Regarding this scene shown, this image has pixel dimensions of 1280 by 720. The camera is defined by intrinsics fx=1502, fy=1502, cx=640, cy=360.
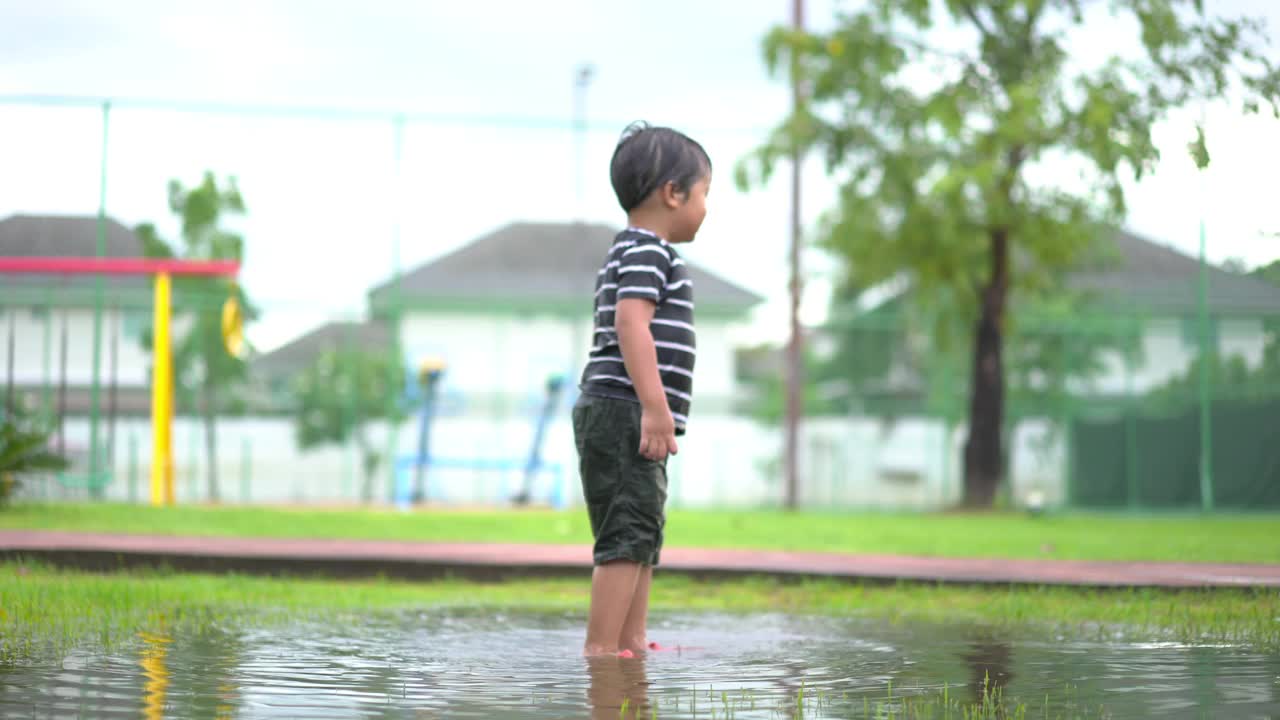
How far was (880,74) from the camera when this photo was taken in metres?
14.6

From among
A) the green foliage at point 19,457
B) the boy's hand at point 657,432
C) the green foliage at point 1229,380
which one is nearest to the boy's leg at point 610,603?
the boy's hand at point 657,432

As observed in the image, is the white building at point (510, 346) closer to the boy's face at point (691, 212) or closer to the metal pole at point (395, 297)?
the metal pole at point (395, 297)

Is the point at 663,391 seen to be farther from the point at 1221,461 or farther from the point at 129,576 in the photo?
the point at 1221,461

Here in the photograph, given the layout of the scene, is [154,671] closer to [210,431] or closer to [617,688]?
[617,688]

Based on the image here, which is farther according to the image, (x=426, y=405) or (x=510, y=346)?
(x=510, y=346)

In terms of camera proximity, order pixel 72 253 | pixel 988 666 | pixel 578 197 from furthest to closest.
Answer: pixel 578 197 → pixel 72 253 → pixel 988 666

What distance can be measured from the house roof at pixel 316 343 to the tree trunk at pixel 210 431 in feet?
1.71

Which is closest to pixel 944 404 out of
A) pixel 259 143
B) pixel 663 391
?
pixel 259 143

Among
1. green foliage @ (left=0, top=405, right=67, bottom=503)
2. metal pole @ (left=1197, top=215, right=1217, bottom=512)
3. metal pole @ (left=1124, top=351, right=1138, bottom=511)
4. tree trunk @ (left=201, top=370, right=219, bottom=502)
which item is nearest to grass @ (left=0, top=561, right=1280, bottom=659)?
green foliage @ (left=0, top=405, right=67, bottom=503)

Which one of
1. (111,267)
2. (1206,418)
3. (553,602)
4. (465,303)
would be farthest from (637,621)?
(465,303)

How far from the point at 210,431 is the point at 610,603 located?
534 inches

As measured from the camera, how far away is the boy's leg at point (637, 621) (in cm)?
317

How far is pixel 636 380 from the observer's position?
3.00 meters

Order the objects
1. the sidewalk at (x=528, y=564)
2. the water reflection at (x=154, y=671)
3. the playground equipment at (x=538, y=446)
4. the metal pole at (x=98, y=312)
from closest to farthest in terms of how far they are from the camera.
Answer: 1. the water reflection at (x=154, y=671)
2. the sidewalk at (x=528, y=564)
3. the metal pole at (x=98, y=312)
4. the playground equipment at (x=538, y=446)
